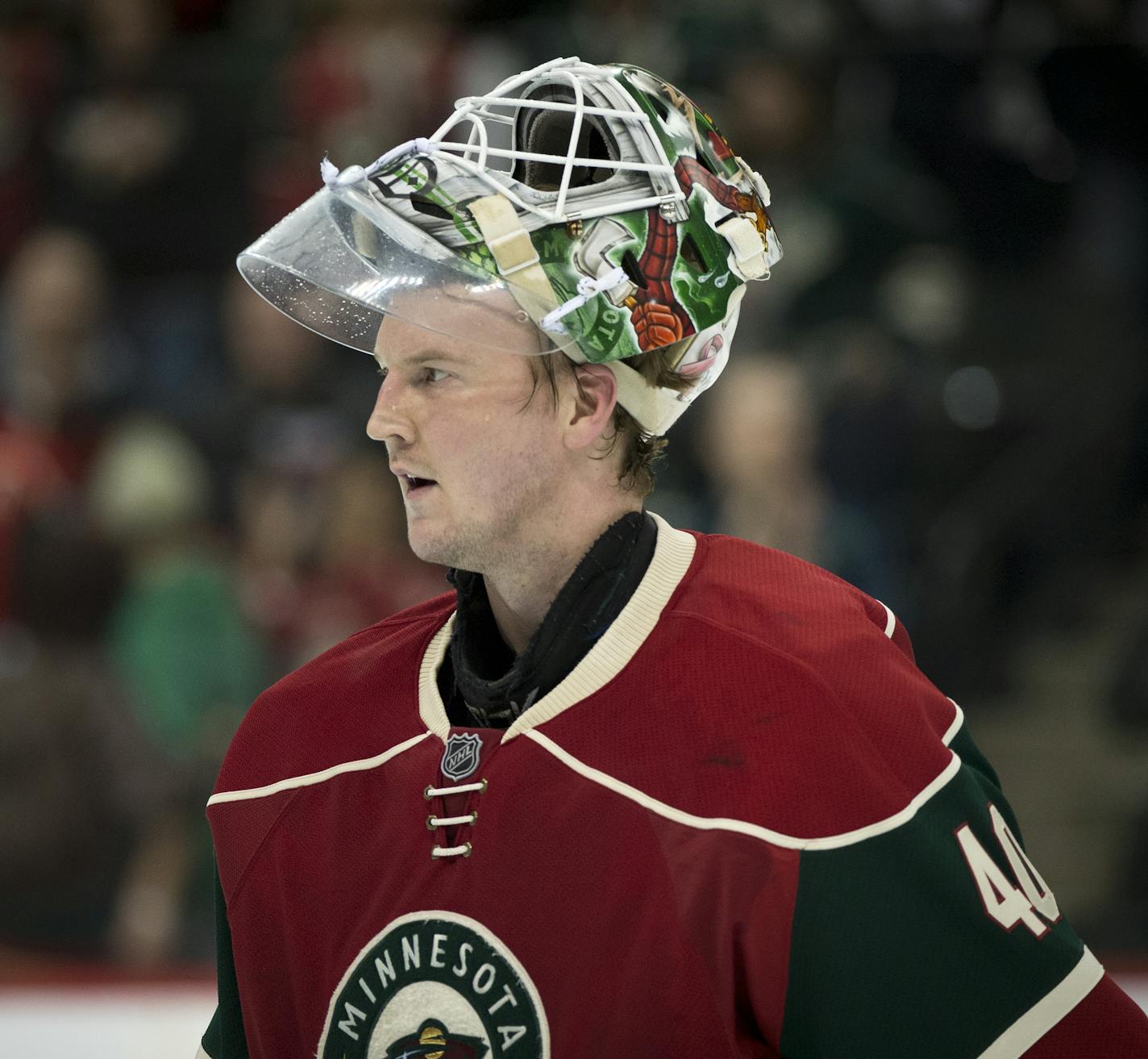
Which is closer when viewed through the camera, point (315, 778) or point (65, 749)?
point (315, 778)

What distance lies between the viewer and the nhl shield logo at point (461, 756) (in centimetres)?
112

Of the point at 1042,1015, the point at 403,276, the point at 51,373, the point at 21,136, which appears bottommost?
the point at 51,373

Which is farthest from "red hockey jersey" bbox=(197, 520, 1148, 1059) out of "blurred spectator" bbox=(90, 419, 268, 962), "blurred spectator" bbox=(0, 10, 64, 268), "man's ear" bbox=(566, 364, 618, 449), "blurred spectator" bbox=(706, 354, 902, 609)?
"blurred spectator" bbox=(0, 10, 64, 268)

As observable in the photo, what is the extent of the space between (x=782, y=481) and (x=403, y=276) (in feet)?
6.70

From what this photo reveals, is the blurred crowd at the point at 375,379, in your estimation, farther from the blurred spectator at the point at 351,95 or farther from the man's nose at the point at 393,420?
the man's nose at the point at 393,420

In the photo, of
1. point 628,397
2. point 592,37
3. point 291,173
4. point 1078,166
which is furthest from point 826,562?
point 628,397

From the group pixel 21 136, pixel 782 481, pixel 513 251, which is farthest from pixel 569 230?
pixel 21 136

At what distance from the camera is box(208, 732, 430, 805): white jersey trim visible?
1170mm

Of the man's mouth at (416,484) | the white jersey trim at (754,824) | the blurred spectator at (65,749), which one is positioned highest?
the man's mouth at (416,484)

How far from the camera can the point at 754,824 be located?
1018 millimetres

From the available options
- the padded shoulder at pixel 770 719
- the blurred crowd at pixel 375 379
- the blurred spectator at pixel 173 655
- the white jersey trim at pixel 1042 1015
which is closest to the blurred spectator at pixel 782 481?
the blurred crowd at pixel 375 379

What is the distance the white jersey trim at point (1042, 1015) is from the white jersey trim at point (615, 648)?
0.36 m

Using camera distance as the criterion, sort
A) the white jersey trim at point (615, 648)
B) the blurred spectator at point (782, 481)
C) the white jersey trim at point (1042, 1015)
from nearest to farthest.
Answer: the white jersey trim at point (1042, 1015), the white jersey trim at point (615, 648), the blurred spectator at point (782, 481)

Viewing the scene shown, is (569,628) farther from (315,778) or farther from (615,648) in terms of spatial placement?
(315,778)
